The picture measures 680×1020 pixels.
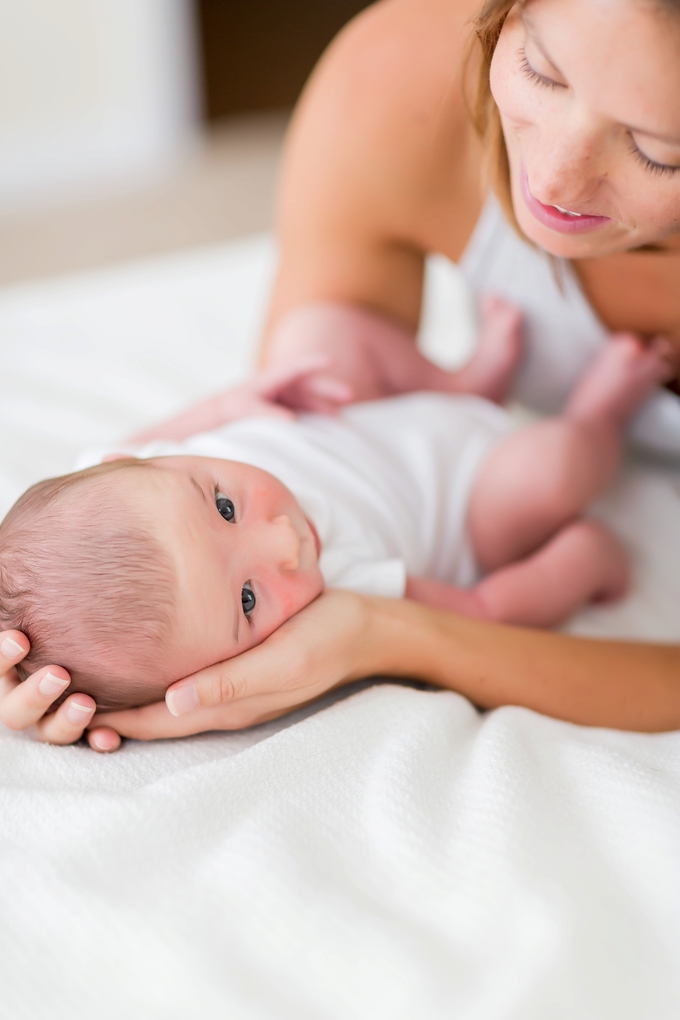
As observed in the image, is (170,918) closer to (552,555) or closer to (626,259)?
(552,555)

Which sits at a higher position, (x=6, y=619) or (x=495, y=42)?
(x=495, y=42)

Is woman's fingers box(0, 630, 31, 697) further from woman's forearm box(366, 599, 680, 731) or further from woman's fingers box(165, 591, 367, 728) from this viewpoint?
woman's forearm box(366, 599, 680, 731)

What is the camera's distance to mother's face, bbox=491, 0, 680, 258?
0.71 meters

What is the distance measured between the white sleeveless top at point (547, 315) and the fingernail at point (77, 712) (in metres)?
0.78

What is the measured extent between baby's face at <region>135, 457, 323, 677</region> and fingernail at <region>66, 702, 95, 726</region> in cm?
9

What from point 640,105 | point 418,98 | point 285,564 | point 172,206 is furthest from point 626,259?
point 172,206

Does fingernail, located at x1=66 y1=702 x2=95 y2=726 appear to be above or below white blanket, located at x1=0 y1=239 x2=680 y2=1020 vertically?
above

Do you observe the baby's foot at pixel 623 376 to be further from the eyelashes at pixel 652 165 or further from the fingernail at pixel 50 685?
the fingernail at pixel 50 685

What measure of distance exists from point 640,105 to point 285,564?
1.72ft

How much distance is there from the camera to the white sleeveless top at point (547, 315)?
4.19 ft

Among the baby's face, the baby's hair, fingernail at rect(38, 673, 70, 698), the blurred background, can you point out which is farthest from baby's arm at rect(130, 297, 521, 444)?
the blurred background

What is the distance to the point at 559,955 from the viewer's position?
0.66 m

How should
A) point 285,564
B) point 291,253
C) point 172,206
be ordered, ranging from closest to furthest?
point 285,564 → point 291,253 → point 172,206

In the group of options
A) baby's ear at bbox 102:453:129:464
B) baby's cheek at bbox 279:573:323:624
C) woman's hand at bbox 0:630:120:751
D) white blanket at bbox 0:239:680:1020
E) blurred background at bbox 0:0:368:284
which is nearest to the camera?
white blanket at bbox 0:239:680:1020
